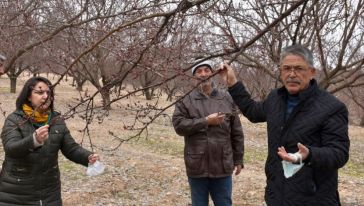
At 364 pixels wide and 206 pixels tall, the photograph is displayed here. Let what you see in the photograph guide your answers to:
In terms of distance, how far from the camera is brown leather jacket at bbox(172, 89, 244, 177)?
4086 mm

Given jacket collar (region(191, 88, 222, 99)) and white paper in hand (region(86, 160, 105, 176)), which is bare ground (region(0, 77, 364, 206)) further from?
white paper in hand (region(86, 160, 105, 176))

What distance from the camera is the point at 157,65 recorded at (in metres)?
2.85

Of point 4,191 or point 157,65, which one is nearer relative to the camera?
point 157,65

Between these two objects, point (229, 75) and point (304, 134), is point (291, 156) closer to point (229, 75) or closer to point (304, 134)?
point (304, 134)

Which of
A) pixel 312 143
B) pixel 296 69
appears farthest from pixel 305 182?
pixel 296 69

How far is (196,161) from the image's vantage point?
4098 millimetres

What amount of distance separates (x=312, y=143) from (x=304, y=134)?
0.06 metres

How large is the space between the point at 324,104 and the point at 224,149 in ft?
5.74

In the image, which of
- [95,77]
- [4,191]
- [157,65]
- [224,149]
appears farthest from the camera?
[95,77]

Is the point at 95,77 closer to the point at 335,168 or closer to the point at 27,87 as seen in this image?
the point at 27,87

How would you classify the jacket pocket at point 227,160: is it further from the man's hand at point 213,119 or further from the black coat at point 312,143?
the black coat at point 312,143

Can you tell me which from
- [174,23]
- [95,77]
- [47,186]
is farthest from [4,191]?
[95,77]

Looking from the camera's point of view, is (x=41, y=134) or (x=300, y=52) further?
(x=41, y=134)

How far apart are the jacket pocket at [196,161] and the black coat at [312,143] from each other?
4.75 ft
